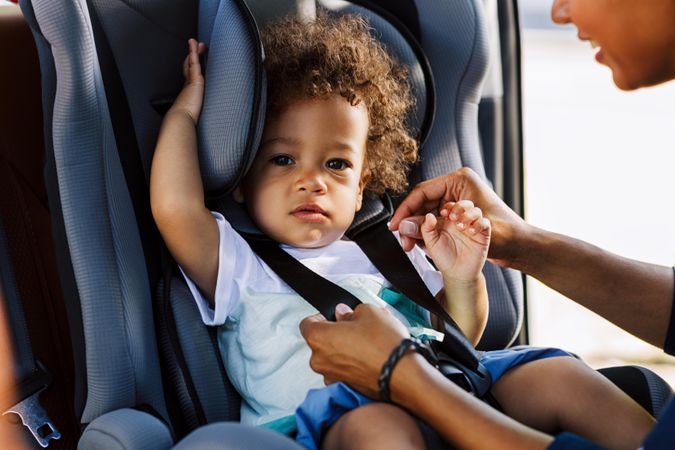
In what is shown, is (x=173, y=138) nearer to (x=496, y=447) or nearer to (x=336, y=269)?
(x=336, y=269)

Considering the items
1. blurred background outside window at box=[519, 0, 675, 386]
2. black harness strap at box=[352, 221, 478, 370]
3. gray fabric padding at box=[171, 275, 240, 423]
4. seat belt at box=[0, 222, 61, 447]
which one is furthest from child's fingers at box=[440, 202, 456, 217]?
blurred background outside window at box=[519, 0, 675, 386]

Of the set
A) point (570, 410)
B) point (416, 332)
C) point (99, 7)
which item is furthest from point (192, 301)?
point (570, 410)

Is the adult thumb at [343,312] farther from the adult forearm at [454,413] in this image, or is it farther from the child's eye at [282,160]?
the child's eye at [282,160]

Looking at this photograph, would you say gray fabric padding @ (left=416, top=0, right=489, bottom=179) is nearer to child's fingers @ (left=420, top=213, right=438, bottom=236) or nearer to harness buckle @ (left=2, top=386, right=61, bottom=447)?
child's fingers @ (left=420, top=213, right=438, bottom=236)

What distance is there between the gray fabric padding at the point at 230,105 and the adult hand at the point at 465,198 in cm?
32

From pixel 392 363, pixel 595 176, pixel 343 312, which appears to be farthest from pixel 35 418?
pixel 595 176

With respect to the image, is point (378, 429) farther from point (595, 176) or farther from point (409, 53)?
point (595, 176)

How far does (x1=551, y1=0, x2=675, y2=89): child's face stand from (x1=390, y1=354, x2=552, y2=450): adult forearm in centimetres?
50

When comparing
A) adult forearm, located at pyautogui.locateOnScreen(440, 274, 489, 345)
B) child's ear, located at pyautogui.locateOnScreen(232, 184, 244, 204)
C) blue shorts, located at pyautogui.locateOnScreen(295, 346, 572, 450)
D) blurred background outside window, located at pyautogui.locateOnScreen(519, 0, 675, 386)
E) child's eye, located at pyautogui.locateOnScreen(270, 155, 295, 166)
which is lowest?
blurred background outside window, located at pyautogui.locateOnScreen(519, 0, 675, 386)

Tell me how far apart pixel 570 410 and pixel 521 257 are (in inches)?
11.6

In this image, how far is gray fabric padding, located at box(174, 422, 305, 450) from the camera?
114 cm

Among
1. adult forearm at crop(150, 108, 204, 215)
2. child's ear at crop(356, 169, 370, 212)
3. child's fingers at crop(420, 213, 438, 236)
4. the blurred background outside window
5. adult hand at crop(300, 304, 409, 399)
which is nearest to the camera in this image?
adult hand at crop(300, 304, 409, 399)

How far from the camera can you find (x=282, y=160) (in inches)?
63.2

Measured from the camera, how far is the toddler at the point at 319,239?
1.41m
